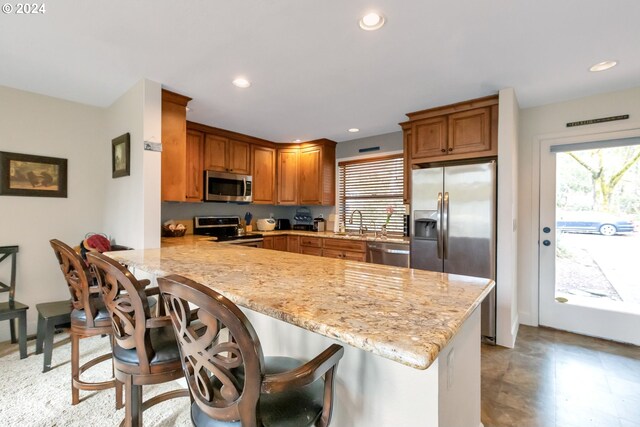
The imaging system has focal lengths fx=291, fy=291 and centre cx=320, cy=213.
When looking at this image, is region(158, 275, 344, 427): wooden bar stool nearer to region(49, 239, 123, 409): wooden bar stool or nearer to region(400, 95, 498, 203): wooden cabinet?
region(49, 239, 123, 409): wooden bar stool

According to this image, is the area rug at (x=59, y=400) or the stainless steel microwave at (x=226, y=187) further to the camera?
the stainless steel microwave at (x=226, y=187)

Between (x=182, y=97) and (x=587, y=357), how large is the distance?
4.46m

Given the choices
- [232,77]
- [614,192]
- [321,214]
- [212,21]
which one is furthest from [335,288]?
[321,214]

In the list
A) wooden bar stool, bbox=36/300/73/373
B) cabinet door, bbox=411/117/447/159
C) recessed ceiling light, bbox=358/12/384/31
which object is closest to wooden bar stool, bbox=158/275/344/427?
recessed ceiling light, bbox=358/12/384/31

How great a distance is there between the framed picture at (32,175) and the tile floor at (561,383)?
4295mm

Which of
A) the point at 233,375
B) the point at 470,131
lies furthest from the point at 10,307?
the point at 470,131

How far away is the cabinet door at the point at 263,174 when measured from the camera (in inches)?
182

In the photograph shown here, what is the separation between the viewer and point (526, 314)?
3.32 m

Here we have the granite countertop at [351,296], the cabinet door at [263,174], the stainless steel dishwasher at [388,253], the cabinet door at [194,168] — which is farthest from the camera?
the cabinet door at [263,174]

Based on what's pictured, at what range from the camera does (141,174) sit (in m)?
2.56

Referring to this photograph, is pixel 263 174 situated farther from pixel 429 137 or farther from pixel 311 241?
pixel 429 137

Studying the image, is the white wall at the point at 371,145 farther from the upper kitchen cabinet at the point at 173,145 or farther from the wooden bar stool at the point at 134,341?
the wooden bar stool at the point at 134,341

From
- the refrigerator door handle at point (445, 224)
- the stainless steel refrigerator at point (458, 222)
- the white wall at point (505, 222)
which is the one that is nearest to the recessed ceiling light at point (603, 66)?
the white wall at point (505, 222)

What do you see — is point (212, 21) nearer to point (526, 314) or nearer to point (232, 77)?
point (232, 77)
